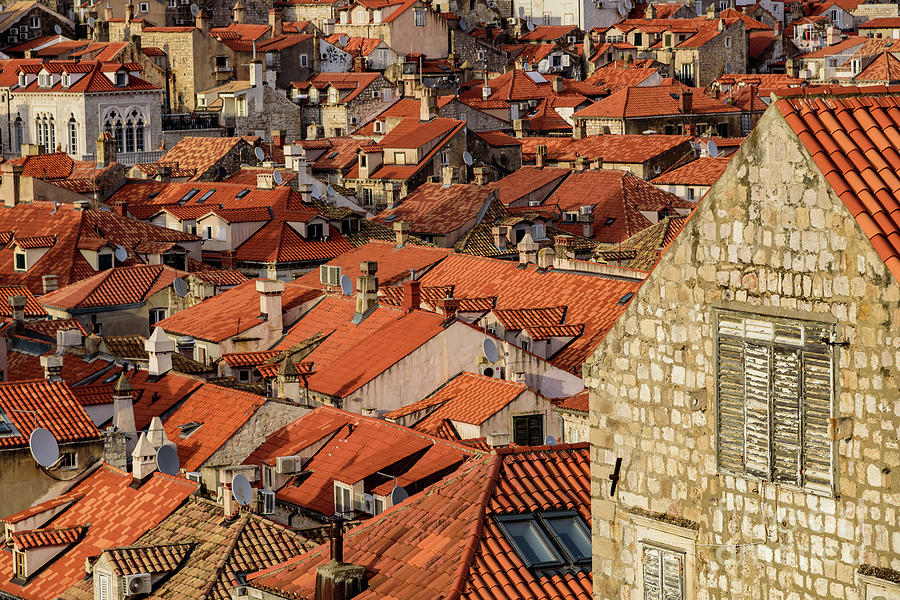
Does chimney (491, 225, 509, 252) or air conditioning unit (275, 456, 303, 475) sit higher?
air conditioning unit (275, 456, 303, 475)

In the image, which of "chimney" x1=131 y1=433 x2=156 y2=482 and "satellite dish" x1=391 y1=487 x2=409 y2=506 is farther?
"chimney" x1=131 y1=433 x2=156 y2=482

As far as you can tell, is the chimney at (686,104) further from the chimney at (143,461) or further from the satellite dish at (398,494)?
the satellite dish at (398,494)

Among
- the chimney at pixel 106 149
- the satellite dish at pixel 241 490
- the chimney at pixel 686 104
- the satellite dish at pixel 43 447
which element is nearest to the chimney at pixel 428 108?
the chimney at pixel 686 104

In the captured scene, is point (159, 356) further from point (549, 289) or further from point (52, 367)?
point (549, 289)

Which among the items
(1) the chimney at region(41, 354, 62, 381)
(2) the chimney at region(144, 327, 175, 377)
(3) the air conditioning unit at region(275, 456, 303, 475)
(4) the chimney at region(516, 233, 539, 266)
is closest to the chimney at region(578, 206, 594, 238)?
(4) the chimney at region(516, 233, 539, 266)

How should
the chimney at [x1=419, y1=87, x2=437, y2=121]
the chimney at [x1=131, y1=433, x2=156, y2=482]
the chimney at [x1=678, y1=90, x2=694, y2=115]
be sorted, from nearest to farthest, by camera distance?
the chimney at [x1=131, y1=433, x2=156, y2=482] → the chimney at [x1=419, y1=87, x2=437, y2=121] → the chimney at [x1=678, y1=90, x2=694, y2=115]

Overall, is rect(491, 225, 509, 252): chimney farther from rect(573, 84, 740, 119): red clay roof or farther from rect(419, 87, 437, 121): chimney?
rect(573, 84, 740, 119): red clay roof
